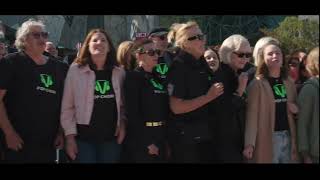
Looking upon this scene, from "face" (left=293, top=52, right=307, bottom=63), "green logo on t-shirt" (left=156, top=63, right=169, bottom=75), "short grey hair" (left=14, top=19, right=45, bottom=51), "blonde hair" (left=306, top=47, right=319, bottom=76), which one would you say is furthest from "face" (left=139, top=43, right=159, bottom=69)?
"face" (left=293, top=52, right=307, bottom=63)

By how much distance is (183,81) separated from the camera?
4.68 m

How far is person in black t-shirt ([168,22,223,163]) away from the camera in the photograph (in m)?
4.67

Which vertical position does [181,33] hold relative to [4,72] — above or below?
above

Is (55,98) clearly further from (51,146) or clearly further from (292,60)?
(292,60)

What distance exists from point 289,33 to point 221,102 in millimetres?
9864

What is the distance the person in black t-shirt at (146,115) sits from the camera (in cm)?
481

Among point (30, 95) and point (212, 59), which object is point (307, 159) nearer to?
point (212, 59)

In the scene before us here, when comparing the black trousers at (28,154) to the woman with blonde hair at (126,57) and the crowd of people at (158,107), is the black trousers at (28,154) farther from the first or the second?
the woman with blonde hair at (126,57)

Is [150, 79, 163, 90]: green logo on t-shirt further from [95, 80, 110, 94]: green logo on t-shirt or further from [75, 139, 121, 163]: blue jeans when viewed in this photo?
[75, 139, 121, 163]: blue jeans

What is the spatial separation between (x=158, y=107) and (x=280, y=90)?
1182 millimetres

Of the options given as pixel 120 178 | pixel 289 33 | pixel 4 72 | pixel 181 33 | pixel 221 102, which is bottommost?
pixel 120 178

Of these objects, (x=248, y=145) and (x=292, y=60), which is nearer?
(x=248, y=145)

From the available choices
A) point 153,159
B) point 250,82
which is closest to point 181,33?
point 250,82

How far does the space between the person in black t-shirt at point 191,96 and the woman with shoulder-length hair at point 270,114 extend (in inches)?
16.4
